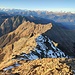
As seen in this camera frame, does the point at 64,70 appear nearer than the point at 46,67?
Yes

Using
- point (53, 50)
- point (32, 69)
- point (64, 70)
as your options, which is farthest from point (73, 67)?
point (53, 50)

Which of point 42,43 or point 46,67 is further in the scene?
point 42,43

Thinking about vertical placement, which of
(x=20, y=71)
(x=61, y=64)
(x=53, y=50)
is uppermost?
(x=61, y=64)

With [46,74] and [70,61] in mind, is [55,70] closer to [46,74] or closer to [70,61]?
[46,74]

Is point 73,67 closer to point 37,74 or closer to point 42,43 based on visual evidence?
point 37,74

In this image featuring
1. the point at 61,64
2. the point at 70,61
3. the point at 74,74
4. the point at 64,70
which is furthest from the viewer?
the point at 70,61

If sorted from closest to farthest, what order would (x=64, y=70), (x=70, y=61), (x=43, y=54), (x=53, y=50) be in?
(x=64, y=70) → (x=70, y=61) → (x=43, y=54) → (x=53, y=50)

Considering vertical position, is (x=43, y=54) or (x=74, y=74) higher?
(x=74, y=74)

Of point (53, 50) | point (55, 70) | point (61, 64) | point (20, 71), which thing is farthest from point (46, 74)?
point (53, 50)

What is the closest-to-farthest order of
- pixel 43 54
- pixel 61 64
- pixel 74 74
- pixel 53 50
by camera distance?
pixel 74 74 < pixel 61 64 < pixel 43 54 < pixel 53 50
